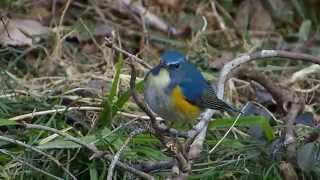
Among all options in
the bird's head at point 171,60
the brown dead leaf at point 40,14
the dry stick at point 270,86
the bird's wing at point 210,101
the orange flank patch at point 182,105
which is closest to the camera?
the bird's head at point 171,60

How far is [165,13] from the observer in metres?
5.57

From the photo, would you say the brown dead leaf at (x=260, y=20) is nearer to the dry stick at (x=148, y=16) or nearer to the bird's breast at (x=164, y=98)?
the dry stick at (x=148, y=16)

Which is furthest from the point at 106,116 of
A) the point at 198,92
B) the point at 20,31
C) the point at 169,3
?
the point at 169,3

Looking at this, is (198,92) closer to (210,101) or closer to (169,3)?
→ (210,101)

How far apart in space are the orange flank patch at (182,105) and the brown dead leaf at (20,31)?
1.51m

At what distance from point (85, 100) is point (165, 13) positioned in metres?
1.60

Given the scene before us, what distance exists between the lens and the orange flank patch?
11.1 ft

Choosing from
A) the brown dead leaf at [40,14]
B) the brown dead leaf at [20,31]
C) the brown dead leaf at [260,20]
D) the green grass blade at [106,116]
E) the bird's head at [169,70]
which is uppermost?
the brown dead leaf at [260,20]

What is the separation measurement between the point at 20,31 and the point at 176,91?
1784 millimetres

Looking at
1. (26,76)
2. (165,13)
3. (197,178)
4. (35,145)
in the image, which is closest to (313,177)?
(197,178)

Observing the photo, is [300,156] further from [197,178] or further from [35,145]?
[35,145]

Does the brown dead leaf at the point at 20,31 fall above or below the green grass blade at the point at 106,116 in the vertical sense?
above

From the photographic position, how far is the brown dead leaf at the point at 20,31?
4773 mm

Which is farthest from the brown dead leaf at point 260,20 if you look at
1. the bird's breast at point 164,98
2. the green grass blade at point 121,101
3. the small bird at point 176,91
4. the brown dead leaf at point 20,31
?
the bird's breast at point 164,98
